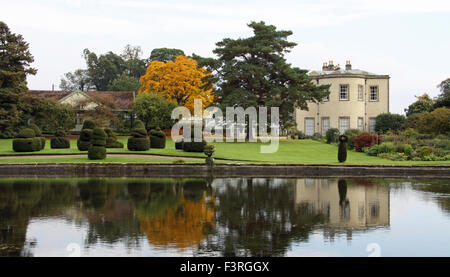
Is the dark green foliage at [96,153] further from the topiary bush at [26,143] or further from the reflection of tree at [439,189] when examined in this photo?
the reflection of tree at [439,189]

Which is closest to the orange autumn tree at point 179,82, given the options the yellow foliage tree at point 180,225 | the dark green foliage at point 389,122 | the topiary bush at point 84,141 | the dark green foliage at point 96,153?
the dark green foliage at point 389,122

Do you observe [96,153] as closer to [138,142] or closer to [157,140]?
[138,142]

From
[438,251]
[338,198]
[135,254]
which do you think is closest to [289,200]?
[338,198]

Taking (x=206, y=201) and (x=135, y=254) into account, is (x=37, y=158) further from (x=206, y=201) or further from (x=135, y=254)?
(x=135, y=254)

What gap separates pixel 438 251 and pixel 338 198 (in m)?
7.02

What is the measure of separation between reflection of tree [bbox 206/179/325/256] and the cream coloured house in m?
29.0

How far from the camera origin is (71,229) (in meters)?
11.3

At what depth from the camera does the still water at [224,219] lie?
31.8 feet

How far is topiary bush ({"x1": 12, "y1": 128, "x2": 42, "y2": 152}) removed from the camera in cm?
3185

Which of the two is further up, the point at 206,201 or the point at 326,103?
the point at 326,103

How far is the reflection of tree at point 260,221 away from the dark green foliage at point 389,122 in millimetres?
28303

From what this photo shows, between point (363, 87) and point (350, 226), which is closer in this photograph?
point (350, 226)

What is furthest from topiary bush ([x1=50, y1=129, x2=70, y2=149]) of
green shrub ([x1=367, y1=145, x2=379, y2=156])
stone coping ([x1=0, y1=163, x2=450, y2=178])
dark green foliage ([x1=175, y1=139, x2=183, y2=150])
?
green shrub ([x1=367, y1=145, x2=379, y2=156])

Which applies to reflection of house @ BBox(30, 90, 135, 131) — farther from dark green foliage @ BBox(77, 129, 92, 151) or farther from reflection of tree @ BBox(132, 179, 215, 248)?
reflection of tree @ BBox(132, 179, 215, 248)
